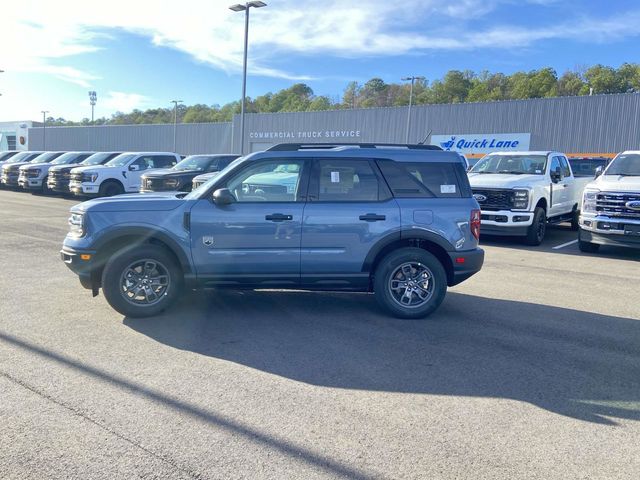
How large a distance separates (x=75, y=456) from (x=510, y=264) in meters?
8.57

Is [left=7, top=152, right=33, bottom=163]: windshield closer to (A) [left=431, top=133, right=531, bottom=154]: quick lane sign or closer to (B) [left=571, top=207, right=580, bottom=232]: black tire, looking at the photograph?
(A) [left=431, top=133, right=531, bottom=154]: quick lane sign

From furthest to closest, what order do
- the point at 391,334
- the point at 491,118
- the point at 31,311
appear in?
the point at 491,118, the point at 31,311, the point at 391,334

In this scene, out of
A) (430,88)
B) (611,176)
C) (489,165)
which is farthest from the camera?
(430,88)

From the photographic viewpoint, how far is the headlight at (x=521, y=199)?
39.9 ft

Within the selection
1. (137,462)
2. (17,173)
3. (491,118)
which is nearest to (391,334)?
(137,462)

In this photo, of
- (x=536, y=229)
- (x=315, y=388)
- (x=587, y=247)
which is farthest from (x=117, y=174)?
(x=315, y=388)

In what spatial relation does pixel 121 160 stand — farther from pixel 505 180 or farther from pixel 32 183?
pixel 505 180

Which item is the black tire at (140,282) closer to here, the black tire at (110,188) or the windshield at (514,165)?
the windshield at (514,165)

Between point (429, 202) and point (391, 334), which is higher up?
point (429, 202)

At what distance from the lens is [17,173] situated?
26547 mm

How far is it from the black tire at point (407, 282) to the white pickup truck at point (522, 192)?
6.62 meters

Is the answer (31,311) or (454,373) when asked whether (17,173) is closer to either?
(31,311)

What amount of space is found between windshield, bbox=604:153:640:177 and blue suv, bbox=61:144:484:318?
7101 millimetres

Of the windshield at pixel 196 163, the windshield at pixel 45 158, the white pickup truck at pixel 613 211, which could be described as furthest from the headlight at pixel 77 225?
the windshield at pixel 45 158
